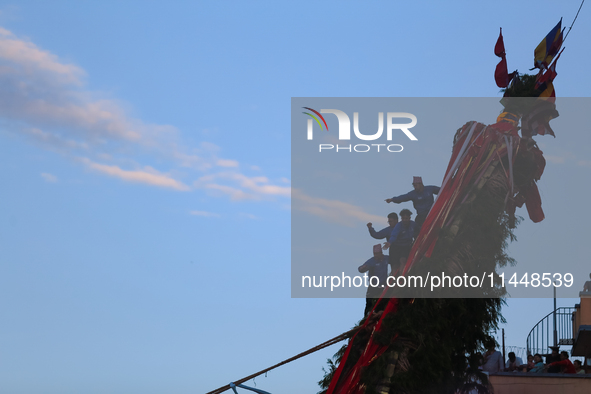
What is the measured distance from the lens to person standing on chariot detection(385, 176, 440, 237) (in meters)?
12.0

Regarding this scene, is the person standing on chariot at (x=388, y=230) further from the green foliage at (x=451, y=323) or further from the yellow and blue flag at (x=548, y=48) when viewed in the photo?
the yellow and blue flag at (x=548, y=48)

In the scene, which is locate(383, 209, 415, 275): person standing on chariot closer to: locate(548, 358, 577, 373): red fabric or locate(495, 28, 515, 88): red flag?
locate(495, 28, 515, 88): red flag

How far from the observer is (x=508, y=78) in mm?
12594

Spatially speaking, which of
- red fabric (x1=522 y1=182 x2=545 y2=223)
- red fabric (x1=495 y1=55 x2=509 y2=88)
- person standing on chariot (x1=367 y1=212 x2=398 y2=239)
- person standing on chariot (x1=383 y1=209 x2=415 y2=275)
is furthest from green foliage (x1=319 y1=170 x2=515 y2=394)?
red fabric (x1=495 y1=55 x2=509 y2=88)

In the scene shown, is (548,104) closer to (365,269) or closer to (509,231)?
(509,231)

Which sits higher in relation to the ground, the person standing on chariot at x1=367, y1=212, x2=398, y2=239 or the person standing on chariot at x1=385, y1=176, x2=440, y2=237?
the person standing on chariot at x1=385, y1=176, x2=440, y2=237

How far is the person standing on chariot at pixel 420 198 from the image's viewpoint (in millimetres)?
12016

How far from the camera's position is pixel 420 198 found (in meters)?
12.2

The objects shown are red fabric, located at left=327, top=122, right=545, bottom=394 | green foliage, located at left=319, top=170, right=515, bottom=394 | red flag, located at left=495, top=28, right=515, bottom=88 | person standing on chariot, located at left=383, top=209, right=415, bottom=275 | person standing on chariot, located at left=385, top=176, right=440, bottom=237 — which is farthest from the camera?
red flag, located at left=495, top=28, right=515, bottom=88

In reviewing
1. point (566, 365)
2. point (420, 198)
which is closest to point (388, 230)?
point (420, 198)

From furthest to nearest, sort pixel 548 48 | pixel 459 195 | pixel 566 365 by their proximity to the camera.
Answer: pixel 566 365 < pixel 548 48 < pixel 459 195

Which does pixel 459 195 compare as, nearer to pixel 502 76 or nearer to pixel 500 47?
pixel 502 76

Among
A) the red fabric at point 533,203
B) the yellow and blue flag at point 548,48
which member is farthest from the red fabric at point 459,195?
the yellow and blue flag at point 548,48

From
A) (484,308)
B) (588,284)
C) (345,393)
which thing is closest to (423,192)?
(484,308)
